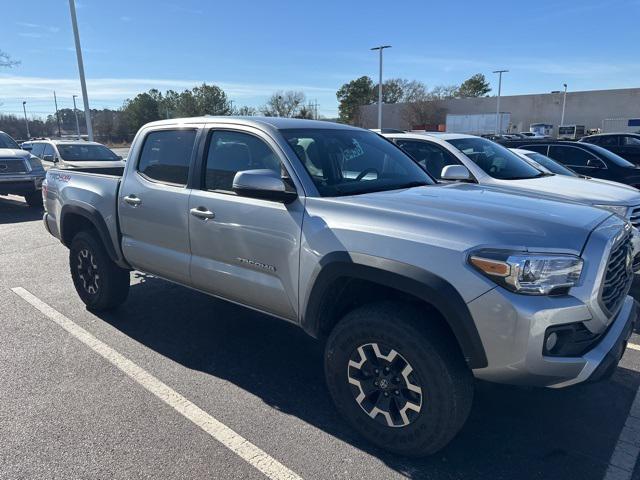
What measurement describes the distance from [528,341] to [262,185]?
5.51 feet

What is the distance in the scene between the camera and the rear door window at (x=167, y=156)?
3871mm

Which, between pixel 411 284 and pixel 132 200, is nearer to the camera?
pixel 411 284

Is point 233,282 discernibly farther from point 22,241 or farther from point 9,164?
point 9,164

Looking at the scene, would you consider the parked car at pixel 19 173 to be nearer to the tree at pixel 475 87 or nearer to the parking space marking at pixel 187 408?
the parking space marking at pixel 187 408

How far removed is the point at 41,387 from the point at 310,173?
8.01 ft

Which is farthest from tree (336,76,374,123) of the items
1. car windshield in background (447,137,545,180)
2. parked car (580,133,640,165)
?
car windshield in background (447,137,545,180)

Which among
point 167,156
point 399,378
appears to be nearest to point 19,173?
point 167,156

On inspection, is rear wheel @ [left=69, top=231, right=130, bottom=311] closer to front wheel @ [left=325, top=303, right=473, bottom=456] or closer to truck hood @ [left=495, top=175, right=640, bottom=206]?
front wheel @ [left=325, top=303, right=473, bottom=456]

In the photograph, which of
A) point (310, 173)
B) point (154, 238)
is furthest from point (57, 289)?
point (310, 173)

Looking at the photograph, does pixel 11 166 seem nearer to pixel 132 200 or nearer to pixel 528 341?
pixel 132 200

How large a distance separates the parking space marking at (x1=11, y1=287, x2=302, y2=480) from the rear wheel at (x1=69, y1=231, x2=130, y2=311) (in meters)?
0.31

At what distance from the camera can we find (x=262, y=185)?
2949 millimetres

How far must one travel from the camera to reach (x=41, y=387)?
348cm

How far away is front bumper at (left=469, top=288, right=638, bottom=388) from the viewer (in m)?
→ 2.26
